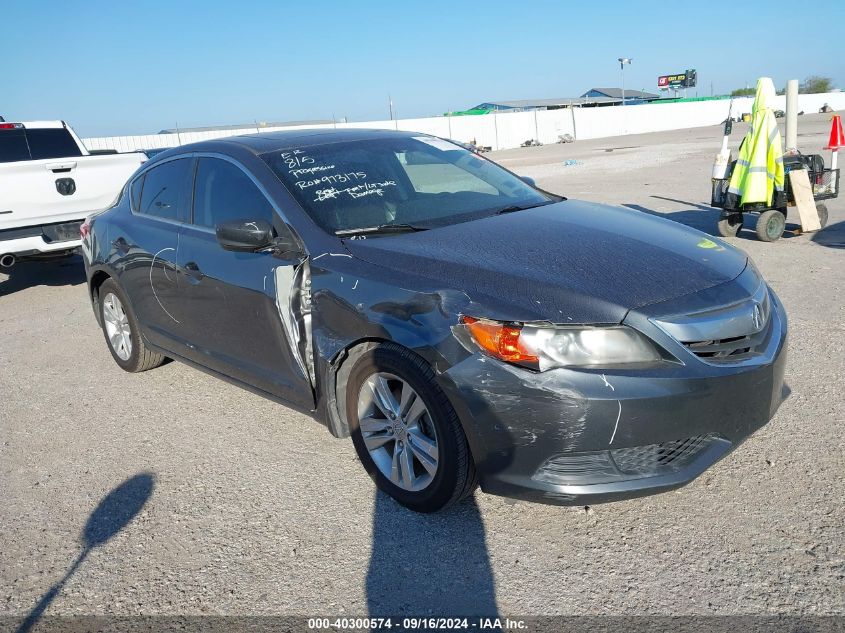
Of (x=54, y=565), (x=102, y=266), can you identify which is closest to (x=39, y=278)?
(x=102, y=266)

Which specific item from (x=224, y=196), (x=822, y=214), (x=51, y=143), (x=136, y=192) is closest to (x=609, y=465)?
(x=224, y=196)

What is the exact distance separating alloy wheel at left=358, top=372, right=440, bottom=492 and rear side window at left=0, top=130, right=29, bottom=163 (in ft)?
25.8

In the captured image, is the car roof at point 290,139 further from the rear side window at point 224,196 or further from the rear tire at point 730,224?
the rear tire at point 730,224

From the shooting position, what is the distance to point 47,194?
8297 millimetres

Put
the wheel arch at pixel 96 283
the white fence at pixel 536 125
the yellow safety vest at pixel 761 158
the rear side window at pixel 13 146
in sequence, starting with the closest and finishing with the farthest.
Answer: the wheel arch at pixel 96 283
the yellow safety vest at pixel 761 158
the rear side window at pixel 13 146
the white fence at pixel 536 125

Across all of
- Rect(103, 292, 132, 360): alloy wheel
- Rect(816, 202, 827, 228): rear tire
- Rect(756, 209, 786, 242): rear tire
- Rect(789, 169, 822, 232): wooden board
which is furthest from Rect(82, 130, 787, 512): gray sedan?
Rect(816, 202, 827, 228): rear tire

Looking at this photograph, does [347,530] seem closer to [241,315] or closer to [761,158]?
[241,315]

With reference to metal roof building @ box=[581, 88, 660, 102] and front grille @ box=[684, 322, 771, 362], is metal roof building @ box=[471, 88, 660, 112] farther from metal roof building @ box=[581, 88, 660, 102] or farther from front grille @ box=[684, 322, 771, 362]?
front grille @ box=[684, 322, 771, 362]

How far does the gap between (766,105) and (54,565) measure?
8.67m

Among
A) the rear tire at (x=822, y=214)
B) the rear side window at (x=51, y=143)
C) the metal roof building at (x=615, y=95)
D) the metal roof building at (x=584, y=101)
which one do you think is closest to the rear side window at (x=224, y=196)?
the rear side window at (x=51, y=143)

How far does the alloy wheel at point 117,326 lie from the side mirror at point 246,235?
82.2 inches

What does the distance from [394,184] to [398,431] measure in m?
1.56

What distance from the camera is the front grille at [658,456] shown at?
280 cm

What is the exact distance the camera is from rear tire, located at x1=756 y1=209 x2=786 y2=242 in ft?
28.9
